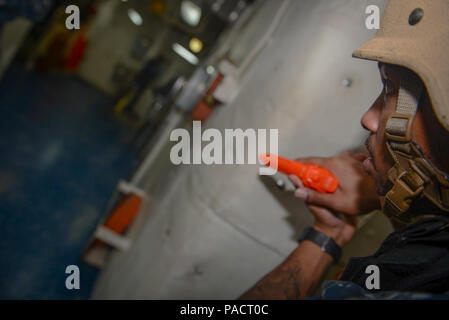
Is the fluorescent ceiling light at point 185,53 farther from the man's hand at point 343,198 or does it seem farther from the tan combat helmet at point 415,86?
the tan combat helmet at point 415,86

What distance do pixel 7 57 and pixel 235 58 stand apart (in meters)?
3.84

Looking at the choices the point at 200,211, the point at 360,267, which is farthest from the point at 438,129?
the point at 200,211

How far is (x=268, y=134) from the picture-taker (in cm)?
148

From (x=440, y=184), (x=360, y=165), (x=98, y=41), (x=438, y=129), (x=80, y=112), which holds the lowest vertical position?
(x=80, y=112)

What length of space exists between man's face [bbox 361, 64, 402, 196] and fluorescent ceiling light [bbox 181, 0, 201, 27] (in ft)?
20.8

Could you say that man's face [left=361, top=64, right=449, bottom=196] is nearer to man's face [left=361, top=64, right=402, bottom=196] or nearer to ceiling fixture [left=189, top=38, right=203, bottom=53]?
man's face [left=361, top=64, right=402, bottom=196]

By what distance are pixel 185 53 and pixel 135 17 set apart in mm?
1859

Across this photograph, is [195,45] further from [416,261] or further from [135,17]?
[416,261]

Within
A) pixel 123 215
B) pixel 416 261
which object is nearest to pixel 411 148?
pixel 416 261

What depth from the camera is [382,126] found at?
81cm

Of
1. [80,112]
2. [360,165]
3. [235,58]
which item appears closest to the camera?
[360,165]

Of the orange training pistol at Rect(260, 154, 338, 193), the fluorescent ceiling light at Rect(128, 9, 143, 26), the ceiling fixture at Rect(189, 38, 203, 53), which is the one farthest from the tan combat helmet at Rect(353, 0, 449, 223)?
the fluorescent ceiling light at Rect(128, 9, 143, 26)

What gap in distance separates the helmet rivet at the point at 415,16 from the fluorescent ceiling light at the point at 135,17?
28.9 ft

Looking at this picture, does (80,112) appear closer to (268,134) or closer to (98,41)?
(98,41)
